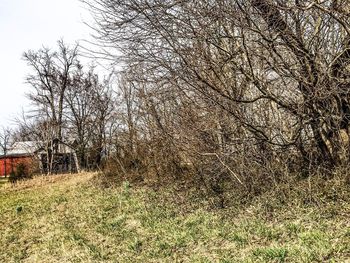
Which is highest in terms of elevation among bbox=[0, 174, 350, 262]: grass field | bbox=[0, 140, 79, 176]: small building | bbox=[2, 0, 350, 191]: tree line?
bbox=[0, 140, 79, 176]: small building

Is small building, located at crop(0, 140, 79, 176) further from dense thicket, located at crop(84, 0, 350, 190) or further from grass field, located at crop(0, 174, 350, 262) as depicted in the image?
dense thicket, located at crop(84, 0, 350, 190)

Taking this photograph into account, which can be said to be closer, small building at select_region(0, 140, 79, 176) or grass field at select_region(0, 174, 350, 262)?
grass field at select_region(0, 174, 350, 262)

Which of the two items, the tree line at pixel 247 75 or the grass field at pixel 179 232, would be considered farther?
the tree line at pixel 247 75

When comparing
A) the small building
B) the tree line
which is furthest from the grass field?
the small building

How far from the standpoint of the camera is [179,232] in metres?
7.00

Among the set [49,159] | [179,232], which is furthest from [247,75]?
[49,159]

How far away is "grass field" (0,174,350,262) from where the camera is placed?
5.18 m

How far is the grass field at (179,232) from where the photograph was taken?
204 inches

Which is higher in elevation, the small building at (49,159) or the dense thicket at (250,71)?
the small building at (49,159)

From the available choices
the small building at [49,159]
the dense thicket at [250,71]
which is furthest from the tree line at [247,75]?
the small building at [49,159]

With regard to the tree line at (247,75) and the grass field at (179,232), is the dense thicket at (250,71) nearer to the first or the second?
the tree line at (247,75)

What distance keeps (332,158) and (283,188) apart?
1.03 meters

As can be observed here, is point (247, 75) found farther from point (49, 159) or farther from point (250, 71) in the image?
point (49, 159)

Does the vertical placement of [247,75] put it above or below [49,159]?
below
